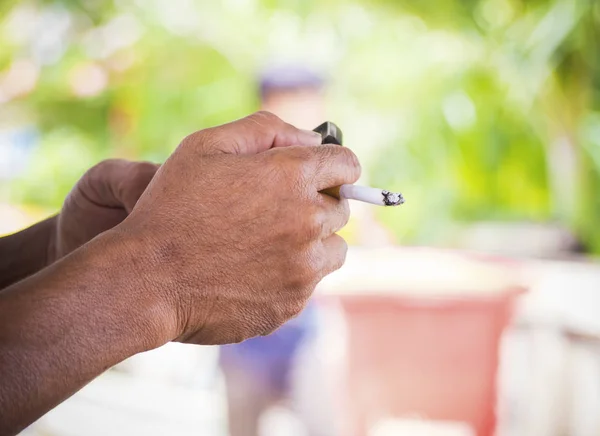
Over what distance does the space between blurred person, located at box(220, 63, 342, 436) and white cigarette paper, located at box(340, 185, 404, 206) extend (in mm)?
1234

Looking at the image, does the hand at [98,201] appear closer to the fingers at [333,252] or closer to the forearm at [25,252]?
the forearm at [25,252]

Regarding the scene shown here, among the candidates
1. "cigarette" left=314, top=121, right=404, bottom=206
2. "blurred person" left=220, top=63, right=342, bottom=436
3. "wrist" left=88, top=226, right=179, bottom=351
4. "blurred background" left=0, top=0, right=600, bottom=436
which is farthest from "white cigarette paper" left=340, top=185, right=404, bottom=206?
"blurred person" left=220, top=63, right=342, bottom=436

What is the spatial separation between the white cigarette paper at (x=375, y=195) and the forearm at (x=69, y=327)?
19 cm

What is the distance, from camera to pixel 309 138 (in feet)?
1.83

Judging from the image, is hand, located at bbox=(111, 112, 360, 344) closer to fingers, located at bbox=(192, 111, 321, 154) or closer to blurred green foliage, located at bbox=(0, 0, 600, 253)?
fingers, located at bbox=(192, 111, 321, 154)

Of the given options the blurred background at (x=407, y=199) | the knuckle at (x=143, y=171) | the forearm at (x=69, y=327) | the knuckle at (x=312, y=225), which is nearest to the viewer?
the forearm at (x=69, y=327)

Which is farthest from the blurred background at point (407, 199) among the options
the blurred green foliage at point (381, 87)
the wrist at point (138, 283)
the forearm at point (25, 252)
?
the wrist at point (138, 283)

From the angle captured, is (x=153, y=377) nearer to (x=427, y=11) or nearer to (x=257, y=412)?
(x=257, y=412)

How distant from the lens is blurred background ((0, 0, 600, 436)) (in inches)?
60.1

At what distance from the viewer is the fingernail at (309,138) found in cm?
55

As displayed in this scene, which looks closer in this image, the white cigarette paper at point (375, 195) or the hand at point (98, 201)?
the white cigarette paper at point (375, 195)

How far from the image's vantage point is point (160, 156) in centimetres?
203

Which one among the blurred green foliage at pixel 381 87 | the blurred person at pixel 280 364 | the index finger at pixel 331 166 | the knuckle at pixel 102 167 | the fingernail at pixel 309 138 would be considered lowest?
the blurred person at pixel 280 364

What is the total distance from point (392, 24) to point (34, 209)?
1463 mm
